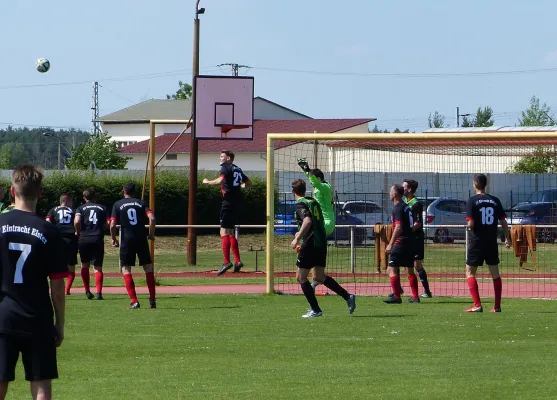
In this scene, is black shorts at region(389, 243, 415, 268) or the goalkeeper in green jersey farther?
the goalkeeper in green jersey

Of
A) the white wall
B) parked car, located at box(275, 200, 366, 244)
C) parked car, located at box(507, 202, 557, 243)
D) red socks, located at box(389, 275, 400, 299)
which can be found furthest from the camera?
the white wall

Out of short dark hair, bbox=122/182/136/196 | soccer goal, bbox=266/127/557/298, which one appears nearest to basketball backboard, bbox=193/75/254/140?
soccer goal, bbox=266/127/557/298

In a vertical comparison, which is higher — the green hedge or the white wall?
the white wall

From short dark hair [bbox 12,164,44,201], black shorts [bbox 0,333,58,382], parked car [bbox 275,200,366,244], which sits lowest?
black shorts [bbox 0,333,58,382]

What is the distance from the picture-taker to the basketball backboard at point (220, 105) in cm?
2248

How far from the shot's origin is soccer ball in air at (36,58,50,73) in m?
33.8

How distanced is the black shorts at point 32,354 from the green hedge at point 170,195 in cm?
3693

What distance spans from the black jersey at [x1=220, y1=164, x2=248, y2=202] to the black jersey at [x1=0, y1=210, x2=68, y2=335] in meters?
13.4

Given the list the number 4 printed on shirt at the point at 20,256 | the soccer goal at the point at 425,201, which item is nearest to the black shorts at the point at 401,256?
the soccer goal at the point at 425,201

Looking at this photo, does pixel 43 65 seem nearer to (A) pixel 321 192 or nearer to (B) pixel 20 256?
(A) pixel 321 192

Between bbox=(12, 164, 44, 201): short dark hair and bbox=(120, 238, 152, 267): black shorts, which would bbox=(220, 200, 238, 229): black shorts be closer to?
bbox=(120, 238, 152, 267): black shorts

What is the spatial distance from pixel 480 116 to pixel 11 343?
349 feet

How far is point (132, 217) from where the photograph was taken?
16.4m

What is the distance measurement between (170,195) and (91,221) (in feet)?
85.3
